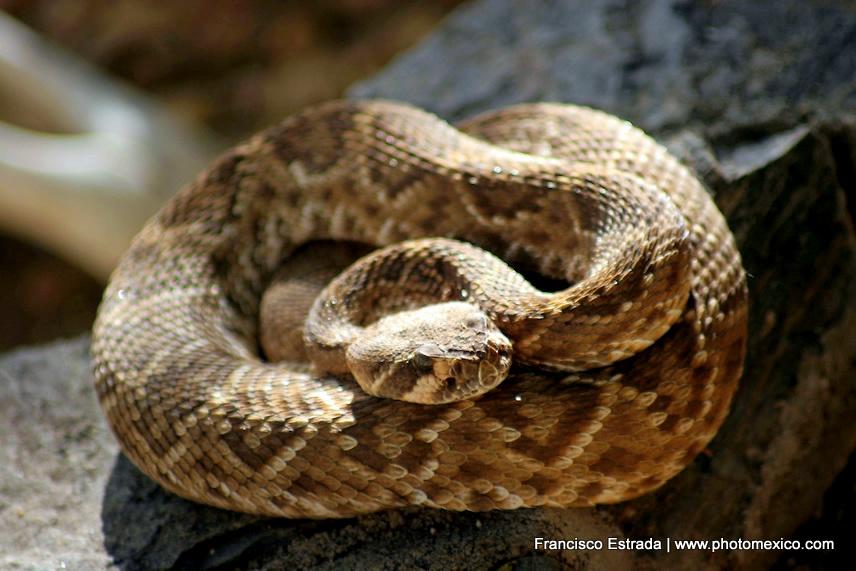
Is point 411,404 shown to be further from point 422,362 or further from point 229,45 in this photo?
point 229,45

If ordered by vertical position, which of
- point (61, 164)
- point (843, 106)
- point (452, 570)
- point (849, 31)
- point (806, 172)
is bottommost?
point (61, 164)

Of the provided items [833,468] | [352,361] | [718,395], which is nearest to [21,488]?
[352,361]

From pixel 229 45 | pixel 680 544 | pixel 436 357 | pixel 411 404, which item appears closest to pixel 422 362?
pixel 436 357

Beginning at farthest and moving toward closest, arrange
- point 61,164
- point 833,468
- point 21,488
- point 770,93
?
point 61,164 → point 770,93 → point 833,468 → point 21,488

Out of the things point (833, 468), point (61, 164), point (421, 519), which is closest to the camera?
point (421, 519)

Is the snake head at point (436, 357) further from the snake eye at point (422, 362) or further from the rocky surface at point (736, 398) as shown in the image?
the rocky surface at point (736, 398)

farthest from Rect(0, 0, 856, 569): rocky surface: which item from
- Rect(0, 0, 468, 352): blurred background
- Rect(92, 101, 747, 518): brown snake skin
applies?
Rect(0, 0, 468, 352): blurred background

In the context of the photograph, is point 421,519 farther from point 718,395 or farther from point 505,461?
point 718,395

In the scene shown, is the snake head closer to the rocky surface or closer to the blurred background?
the rocky surface

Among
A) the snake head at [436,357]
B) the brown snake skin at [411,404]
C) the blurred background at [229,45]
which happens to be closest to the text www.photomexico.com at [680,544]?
the brown snake skin at [411,404]
